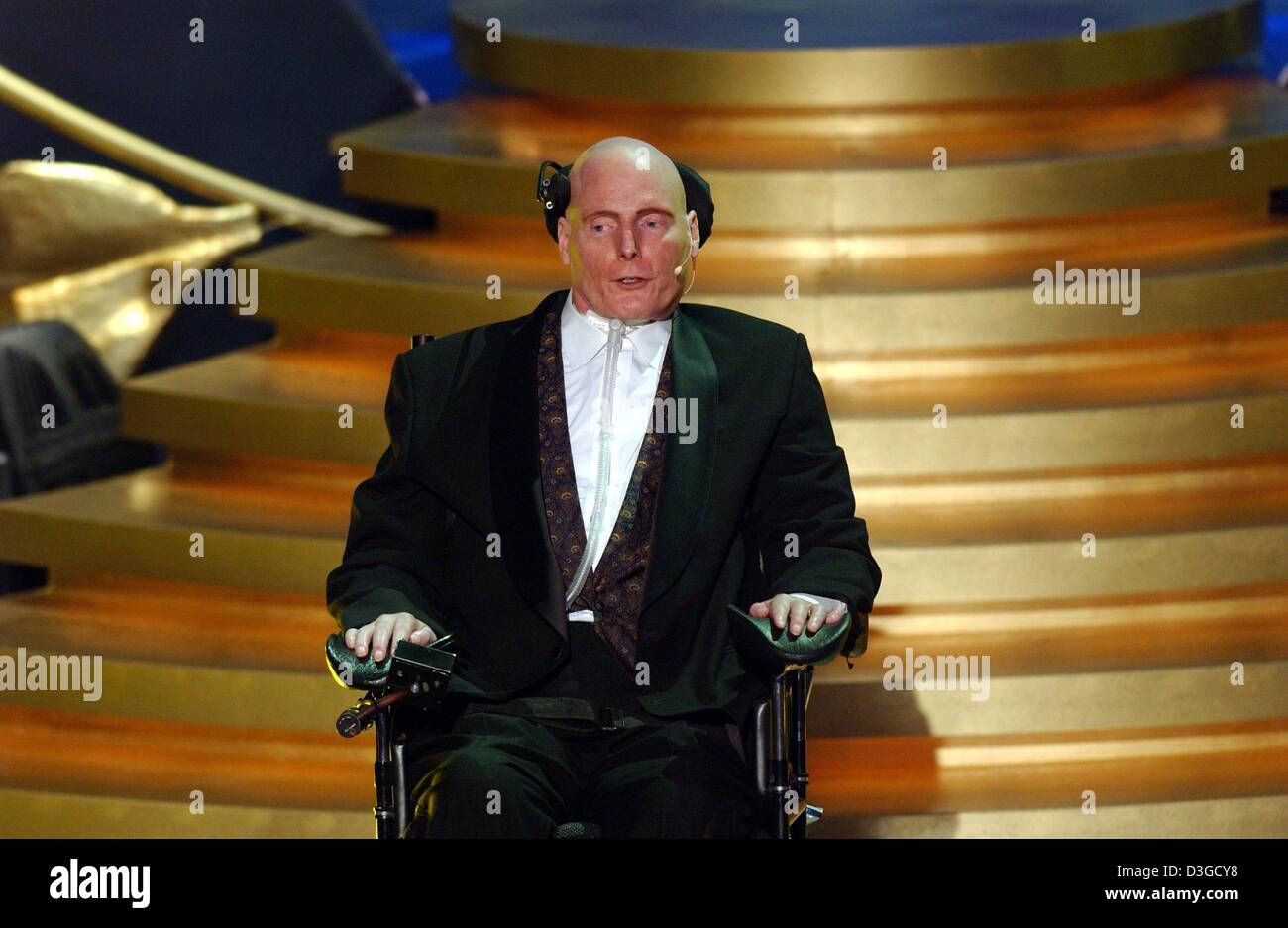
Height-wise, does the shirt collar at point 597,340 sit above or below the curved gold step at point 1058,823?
above

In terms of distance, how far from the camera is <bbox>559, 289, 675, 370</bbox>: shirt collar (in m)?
3.43

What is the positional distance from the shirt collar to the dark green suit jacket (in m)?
0.04

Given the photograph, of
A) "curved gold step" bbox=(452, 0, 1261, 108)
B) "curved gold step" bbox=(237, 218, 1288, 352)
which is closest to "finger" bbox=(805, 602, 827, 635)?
"curved gold step" bbox=(237, 218, 1288, 352)

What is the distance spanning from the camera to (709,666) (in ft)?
10.8

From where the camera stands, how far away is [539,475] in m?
3.33

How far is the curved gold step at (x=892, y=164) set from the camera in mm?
5074

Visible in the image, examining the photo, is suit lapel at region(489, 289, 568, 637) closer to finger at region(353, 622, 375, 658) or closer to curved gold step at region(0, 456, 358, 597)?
finger at region(353, 622, 375, 658)

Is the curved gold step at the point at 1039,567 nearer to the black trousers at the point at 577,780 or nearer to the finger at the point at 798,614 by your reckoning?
the black trousers at the point at 577,780

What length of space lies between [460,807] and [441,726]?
0.75ft

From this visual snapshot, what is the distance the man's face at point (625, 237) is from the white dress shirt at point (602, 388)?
0.19 ft

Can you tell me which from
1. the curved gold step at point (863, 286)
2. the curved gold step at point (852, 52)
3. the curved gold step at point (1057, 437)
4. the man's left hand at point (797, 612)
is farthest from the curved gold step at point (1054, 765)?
the curved gold step at point (852, 52)

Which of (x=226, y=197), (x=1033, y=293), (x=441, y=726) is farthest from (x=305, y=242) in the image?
(x=441, y=726)
